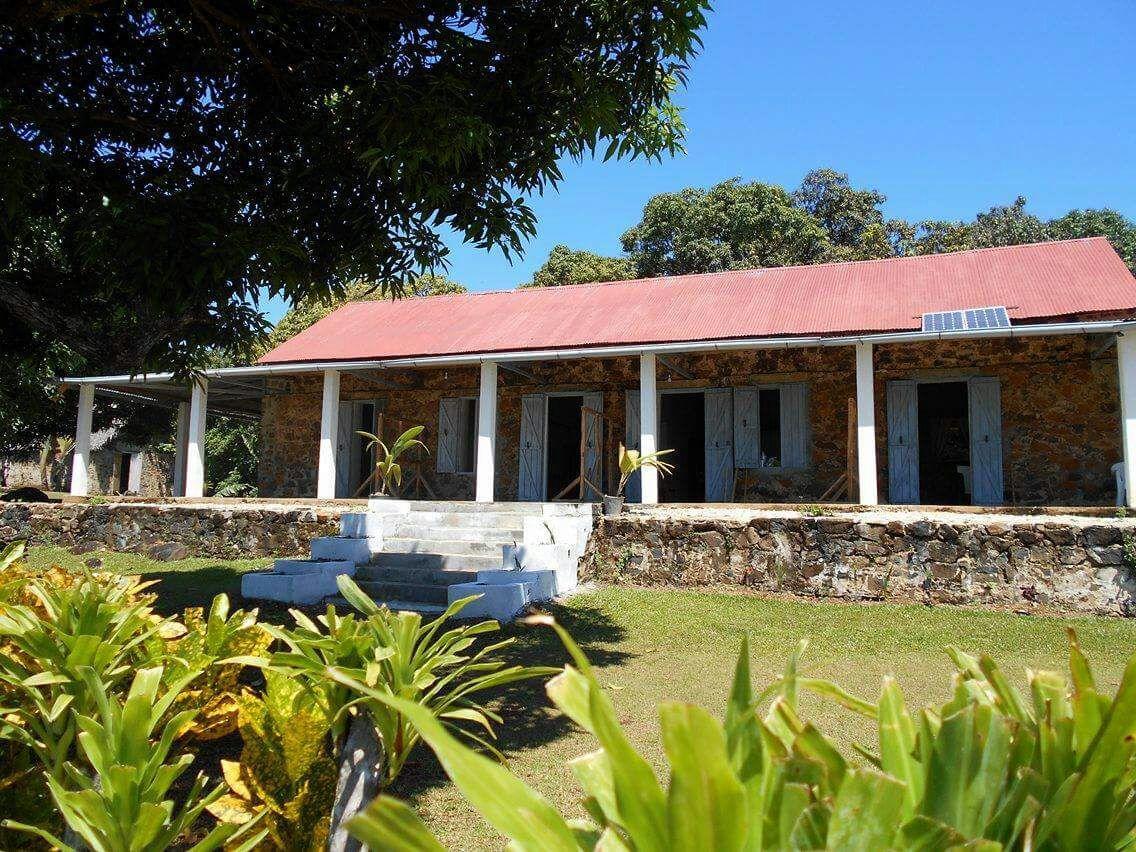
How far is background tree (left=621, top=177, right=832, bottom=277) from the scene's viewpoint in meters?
23.7

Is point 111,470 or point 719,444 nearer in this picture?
point 719,444

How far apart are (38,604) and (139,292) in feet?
6.64

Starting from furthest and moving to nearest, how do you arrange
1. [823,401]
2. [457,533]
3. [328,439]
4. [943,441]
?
[943,441] < [328,439] < [823,401] < [457,533]

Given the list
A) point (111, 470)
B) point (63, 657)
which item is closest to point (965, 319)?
point (63, 657)

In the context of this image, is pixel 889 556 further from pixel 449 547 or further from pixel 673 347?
pixel 449 547

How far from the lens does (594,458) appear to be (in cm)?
1259

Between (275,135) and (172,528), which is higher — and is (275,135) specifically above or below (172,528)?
above

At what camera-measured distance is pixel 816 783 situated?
1024 millimetres

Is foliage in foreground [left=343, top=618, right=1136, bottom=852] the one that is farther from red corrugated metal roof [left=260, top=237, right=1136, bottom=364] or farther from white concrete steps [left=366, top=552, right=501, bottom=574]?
red corrugated metal roof [left=260, top=237, right=1136, bottom=364]

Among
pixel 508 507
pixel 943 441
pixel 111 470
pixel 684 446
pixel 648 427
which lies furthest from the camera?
pixel 111 470

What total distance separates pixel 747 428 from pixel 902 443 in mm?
2301

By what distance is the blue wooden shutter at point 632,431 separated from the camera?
42.0 ft

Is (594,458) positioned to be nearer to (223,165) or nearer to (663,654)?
(663,654)

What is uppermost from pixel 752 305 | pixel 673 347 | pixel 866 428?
pixel 752 305
